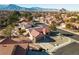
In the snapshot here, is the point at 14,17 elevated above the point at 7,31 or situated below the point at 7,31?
above

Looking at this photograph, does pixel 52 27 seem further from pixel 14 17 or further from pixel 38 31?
pixel 14 17

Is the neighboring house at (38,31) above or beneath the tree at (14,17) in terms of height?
beneath

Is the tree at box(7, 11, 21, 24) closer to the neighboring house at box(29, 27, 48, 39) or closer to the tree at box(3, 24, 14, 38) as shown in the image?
the tree at box(3, 24, 14, 38)

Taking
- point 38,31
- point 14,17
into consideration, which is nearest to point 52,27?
point 38,31

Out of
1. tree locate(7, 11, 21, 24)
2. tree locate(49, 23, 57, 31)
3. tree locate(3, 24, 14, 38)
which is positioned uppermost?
tree locate(7, 11, 21, 24)

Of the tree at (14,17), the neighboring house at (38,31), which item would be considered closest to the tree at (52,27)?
the neighboring house at (38,31)

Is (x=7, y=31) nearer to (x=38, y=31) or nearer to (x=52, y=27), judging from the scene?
(x=38, y=31)

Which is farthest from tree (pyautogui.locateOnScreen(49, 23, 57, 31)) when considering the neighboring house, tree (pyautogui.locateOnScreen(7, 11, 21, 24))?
tree (pyautogui.locateOnScreen(7, 11, 21, 24))

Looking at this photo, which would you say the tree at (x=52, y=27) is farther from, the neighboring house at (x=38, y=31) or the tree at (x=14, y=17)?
the tree at (x=14, y=17)

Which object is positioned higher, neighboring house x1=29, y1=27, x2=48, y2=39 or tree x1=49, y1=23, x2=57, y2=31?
tree x1=49, y1=23, x2=57, y2=31
